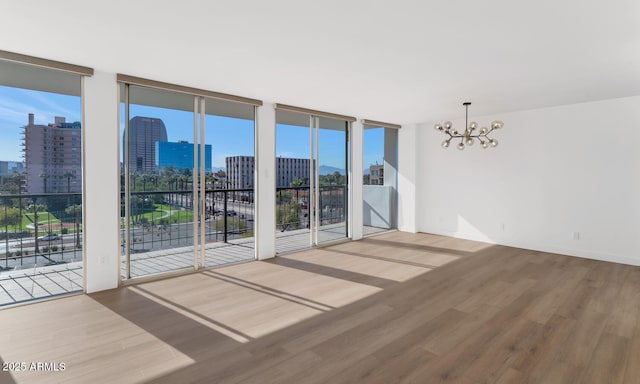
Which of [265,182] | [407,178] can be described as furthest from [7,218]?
[407,178]

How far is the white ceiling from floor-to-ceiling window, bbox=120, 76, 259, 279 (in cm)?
38

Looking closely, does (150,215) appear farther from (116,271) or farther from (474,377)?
(474,377)

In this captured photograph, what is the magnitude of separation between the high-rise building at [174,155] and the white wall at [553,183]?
488 cm

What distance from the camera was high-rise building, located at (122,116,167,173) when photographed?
13.1 feet

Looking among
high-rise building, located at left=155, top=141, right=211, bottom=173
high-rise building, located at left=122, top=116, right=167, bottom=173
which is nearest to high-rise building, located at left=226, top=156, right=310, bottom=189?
high-rise building, located at left=155, top=141, right=211, bottom=173

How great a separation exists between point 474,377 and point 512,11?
253 centimetres

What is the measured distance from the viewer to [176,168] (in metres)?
4.33

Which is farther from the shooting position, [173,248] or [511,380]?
[173,248]

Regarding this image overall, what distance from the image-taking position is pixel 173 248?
449cm

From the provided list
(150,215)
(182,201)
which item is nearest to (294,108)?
(182,201)

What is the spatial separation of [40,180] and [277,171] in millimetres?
2976

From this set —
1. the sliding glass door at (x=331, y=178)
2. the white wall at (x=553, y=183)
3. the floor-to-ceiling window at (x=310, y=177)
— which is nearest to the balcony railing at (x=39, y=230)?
the floor-to-ceiling window at (x=310, y=177)

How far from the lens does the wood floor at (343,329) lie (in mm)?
2248

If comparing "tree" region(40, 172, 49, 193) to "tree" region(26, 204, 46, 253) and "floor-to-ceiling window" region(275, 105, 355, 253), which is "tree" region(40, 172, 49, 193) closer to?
"tree" region(26, 204, 46, 253)
